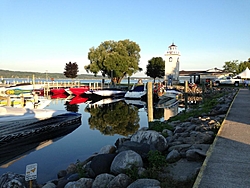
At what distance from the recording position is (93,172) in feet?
21.0

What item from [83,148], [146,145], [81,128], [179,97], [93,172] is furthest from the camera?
[179,97]

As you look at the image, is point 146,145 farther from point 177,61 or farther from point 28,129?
point 177,61

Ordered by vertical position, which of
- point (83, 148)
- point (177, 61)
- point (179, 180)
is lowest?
point (83, 148)

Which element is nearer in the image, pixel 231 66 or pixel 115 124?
pixel 115 124

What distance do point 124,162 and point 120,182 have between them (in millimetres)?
694

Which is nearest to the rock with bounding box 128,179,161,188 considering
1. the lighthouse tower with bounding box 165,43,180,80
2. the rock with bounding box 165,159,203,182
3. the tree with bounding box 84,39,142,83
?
the rock with bounding box 165,159,203,182

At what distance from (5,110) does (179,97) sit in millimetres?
26962

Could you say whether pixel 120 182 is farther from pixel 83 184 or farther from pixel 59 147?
pixel 59 147

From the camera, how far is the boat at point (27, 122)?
43.3 feet

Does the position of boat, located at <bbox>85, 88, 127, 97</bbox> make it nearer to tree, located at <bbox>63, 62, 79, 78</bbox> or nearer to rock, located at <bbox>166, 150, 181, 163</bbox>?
tree, located at <bbox>63, 62, 79, 78</bbox>

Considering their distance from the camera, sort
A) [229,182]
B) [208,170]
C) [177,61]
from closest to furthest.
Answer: [229,182] < [208,170] < [177,61]

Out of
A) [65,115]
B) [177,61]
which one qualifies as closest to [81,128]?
[65,115]

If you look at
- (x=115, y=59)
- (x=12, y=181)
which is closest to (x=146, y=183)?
(x=12, y=181)

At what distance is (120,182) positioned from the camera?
17.1ft
